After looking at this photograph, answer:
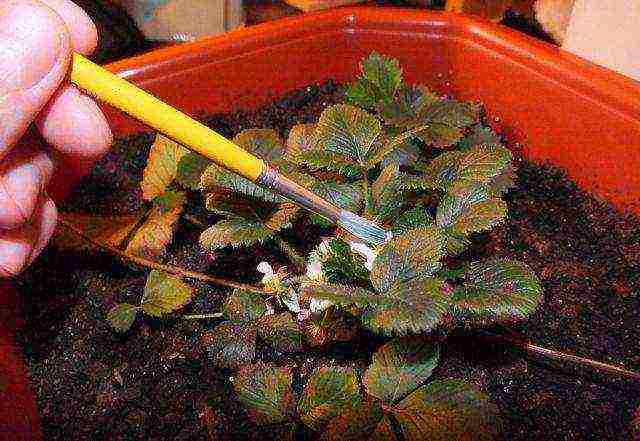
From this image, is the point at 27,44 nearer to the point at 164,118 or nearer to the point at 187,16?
the point at 164,118

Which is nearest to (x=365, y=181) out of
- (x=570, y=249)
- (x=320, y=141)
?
(x=320, y=141)

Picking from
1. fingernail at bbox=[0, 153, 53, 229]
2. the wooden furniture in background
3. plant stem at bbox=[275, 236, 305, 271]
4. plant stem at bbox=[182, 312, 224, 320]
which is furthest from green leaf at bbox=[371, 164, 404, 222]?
the wooden furniture in background

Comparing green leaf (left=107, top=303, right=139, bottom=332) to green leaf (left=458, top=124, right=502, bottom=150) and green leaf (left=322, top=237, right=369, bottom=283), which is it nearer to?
green leaf (left=322, top=237, right=369, bottom=283)

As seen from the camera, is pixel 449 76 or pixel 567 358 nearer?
pixel 567 358

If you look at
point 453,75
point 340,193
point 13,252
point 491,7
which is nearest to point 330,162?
point 340,193

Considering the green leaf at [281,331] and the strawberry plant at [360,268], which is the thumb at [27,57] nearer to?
the strawberry plant at [360,268]

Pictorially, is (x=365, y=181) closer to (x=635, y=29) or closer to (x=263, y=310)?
(x=263, y=310)
